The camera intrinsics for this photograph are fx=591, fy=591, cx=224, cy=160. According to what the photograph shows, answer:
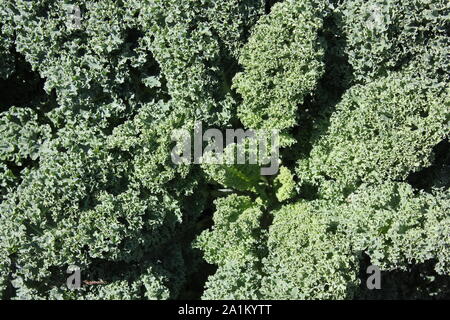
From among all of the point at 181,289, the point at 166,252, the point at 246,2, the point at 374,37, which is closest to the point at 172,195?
the point at 166,252

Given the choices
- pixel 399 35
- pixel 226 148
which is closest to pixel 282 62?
pixel 226 148

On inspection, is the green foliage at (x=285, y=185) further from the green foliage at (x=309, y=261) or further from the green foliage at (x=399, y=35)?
the green foliage at (x=399, y=35)

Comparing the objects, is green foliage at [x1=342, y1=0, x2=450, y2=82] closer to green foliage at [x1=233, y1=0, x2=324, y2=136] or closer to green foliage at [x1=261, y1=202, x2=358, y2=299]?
green foliage at [x1=233, y1=0, x2=324, y2=136]

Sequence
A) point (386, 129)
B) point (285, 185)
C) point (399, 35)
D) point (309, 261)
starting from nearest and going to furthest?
point (309, 261) < point (386, 129) < point (399, 35) < point (285, 185)

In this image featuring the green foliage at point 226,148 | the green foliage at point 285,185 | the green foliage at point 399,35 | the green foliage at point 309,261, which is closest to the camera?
the green foliage at point 309,261

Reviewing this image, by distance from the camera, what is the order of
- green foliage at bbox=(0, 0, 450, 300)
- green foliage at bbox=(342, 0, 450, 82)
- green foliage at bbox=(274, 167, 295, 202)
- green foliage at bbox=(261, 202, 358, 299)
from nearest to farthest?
green foliage at bbox=(261, 202, 358, 299) → green foliage at bbox=(0, 0, 450, 300) → green foliage at bbox=(342, 0, 450, 82) → green foliage at bbox=(274, 167, 295, 202)

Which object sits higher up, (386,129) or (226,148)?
(386,129)

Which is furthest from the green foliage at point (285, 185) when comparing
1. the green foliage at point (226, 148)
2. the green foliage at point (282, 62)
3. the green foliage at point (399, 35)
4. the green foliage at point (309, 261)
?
the green foliage at point (399, 35)

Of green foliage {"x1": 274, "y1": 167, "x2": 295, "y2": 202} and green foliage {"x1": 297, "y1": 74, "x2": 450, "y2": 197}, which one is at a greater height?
green foliage {"x1": 297, "y1": 74, "x2": 450, "y2": 197}

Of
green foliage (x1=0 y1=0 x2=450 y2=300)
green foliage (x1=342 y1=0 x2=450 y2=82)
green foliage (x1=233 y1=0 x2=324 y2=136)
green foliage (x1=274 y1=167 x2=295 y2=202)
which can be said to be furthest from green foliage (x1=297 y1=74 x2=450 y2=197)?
green foliage (x1=233 y1=0 x2=324 y2=136)

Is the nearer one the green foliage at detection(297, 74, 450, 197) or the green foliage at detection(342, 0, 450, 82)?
the green foliage at detection(297, 74, 450, 197)

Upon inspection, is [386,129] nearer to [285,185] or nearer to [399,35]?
[399,35]

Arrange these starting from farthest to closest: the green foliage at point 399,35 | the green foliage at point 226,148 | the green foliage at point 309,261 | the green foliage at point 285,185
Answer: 1. the green foliage at point 285,185
2. the green foliage at point 399,35
3. the green foliage at point 226,148
4. the green foliage at point 309,261
